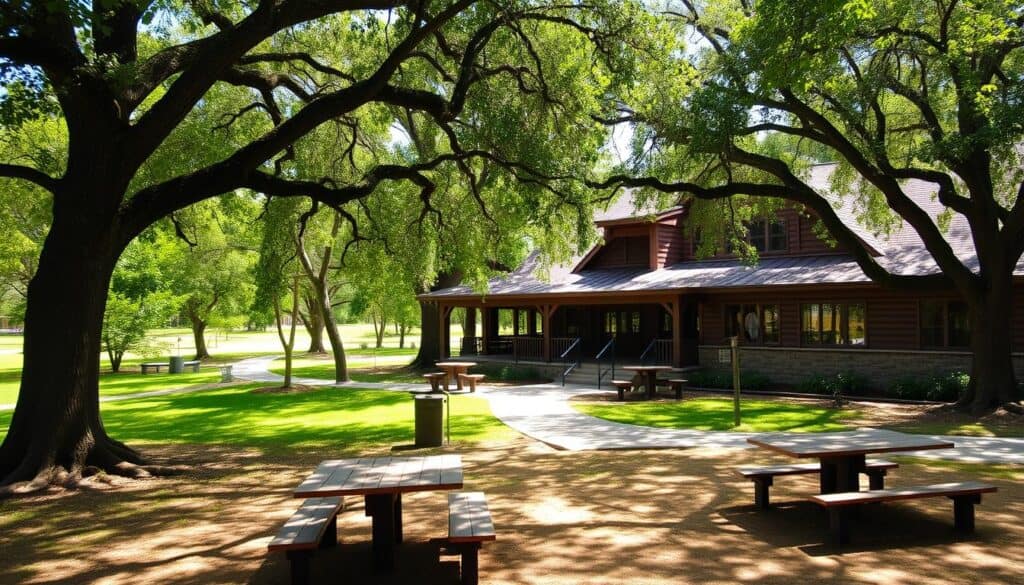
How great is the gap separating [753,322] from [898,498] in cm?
1639

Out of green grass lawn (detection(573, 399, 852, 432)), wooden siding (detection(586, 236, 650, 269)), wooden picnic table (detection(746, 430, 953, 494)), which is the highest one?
wooden siding (detection(586, 236, 650, 269))

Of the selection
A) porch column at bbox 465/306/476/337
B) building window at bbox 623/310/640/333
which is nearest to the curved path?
building window at bbox 623/310/640/333

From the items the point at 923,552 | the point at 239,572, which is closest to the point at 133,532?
the point at 239,572

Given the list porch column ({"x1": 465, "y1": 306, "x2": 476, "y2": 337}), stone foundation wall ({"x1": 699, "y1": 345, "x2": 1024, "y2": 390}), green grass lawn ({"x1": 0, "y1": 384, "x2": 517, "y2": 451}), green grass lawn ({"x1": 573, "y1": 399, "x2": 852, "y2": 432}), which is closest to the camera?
→ green grass lawn ({"x1": 0, "y1": 384, "x2": 517, "y2": 451})

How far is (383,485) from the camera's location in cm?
548

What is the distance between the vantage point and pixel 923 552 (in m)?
5.82

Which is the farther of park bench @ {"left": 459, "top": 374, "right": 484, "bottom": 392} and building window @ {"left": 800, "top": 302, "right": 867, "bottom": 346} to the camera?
park bench @ {"left": 459, "top": 374, "right": 484, "bottom": 392}

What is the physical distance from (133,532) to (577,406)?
12022 mm

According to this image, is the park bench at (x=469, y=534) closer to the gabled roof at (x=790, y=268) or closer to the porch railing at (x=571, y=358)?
the gabled roof at (x=790, y=268)

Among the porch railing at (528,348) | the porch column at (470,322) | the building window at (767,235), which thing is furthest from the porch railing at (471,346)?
the building window at (767,235)

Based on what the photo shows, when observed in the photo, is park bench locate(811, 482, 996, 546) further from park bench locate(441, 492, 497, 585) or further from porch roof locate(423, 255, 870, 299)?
porch roof locate(423, 255, 870, 299)

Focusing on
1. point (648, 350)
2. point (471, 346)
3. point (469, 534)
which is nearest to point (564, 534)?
point (469, 534)

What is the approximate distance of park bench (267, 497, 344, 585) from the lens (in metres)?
5.03

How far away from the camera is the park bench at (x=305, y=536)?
503cm
